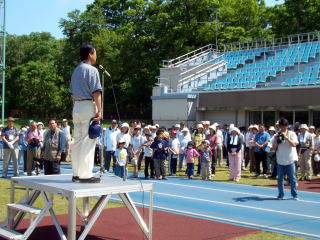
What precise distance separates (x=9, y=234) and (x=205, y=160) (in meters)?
10.4

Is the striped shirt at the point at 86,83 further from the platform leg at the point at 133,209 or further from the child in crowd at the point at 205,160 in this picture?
the child in crowd at the point at 205,160

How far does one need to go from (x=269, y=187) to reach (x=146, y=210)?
5761 millimetres

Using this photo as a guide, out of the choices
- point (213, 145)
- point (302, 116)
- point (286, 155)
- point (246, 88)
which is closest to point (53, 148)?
point (286, 155)

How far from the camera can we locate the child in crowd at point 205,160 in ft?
55.1

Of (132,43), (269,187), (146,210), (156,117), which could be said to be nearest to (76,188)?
(146,210)

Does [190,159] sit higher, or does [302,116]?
[302,116]

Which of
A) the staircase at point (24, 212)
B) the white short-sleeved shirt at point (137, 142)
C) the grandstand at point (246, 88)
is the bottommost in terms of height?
the staircase at point (24, 212)

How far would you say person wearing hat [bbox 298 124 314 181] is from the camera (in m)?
16.9

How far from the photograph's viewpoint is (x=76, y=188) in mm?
6945

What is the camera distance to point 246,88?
1206 inches

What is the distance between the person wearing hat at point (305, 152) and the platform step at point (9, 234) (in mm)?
12141

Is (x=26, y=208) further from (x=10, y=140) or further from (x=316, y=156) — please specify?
(x=316, y=156)

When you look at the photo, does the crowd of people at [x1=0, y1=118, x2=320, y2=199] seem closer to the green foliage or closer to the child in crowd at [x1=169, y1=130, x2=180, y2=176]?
the child in crowd at [x1=169, y1=130, x2=180, y2=176]

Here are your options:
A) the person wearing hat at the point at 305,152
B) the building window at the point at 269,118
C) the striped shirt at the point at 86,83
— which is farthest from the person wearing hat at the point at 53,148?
the building window at the point at 269,118
